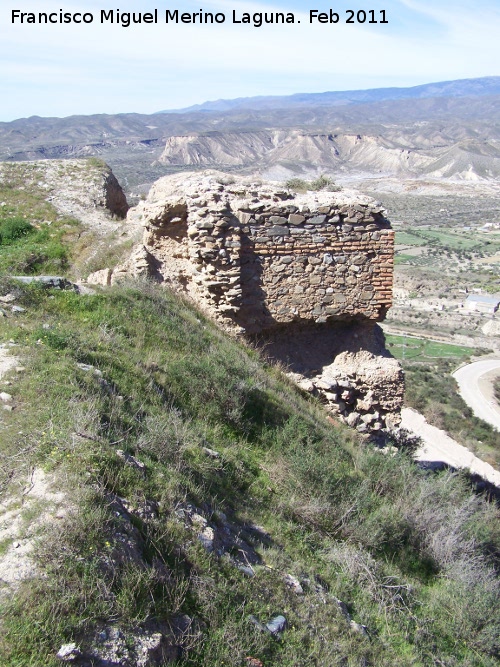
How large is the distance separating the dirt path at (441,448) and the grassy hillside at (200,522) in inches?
574

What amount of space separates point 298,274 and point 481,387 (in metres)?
31.5

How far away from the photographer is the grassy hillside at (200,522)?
2.82 metres

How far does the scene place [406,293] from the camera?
58.3 metres

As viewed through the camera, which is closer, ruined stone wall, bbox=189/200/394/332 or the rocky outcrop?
ruined stone wall, bbox=189/200/394/332

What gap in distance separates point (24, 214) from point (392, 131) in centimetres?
19583

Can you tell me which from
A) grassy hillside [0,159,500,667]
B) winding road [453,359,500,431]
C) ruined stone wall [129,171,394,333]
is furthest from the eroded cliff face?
winding road [453,359,500,431]

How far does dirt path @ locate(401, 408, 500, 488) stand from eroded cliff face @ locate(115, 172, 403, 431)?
11.9 metres

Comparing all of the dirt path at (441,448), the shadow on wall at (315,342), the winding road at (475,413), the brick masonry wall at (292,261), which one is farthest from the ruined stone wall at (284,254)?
the dirt path at (441,448)

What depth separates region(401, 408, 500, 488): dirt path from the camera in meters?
19.8

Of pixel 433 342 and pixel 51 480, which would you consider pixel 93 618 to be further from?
pixel 433 342

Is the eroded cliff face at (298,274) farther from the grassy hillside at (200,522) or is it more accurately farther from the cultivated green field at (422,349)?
the cultivated green field at (422,349)

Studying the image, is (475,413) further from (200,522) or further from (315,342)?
(200,522)

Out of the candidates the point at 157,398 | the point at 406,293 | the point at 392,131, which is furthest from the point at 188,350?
the point at 392,131

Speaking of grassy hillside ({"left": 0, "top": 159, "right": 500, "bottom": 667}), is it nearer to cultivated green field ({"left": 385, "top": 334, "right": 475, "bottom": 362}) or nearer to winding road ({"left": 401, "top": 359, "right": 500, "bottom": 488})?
winding road ({"left": 401, "top": 359, "right": 500, "bottom": 488})
